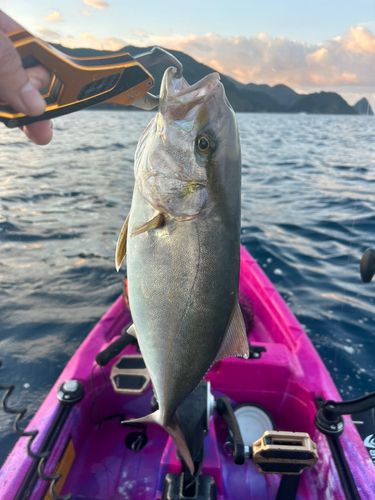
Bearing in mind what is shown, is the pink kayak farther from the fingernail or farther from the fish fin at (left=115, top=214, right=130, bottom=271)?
the fingernail

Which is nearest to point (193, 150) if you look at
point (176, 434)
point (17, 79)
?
point (17, 79)

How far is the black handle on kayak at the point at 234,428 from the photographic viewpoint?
2.06m

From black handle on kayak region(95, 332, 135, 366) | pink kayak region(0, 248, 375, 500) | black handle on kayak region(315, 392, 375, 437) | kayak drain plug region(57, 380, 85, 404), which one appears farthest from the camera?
kayak drain plug region(57, 380, 85, 404)

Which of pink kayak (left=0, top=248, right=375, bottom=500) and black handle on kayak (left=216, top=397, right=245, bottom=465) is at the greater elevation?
black handle on kayak (left=216, top=397, right=245, bottom=465)

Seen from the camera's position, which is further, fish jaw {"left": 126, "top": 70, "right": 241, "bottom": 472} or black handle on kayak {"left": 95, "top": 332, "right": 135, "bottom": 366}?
black handle on kayak {"left": 95, "top": 332, "right": 135, "bottom": 366}

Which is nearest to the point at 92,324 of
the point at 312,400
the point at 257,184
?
the point at 312,400

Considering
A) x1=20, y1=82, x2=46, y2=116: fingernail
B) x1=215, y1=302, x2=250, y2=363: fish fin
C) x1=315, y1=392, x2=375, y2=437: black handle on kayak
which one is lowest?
x1=315, y1=392, x2=375, y2=437: black handle on kayak

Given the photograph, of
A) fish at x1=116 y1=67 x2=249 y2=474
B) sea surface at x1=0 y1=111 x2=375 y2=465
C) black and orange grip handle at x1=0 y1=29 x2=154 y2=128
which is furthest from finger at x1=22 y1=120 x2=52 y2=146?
sea surface at x1=0 y1=111 x2=375 y2=465

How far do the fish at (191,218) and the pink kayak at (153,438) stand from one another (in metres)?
0.88

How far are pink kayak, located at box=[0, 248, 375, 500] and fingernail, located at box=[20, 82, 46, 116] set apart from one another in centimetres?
181

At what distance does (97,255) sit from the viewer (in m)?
8.49

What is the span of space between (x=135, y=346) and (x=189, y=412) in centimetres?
208

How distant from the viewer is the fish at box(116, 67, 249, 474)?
1.40 metres

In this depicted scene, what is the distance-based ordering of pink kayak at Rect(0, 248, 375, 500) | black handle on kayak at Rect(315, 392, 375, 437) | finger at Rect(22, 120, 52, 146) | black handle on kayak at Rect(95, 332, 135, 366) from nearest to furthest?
1. finger at Rect(22, 120, 52, 146)
2. black handle on kayak at Rect(315, 392, 375, 437)
3. pink kayak at Rect(0, 248, 375, 500)
4. black handle on kayak at Rect(95, 332, 135, 366)
